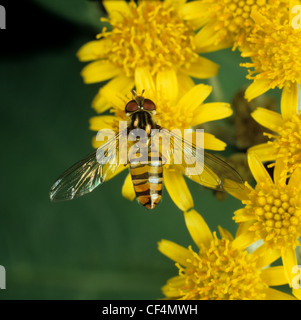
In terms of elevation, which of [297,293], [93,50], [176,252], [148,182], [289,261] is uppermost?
[93,50]

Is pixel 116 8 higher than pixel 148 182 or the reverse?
higher

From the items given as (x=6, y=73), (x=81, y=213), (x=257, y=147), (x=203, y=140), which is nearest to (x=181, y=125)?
(x=203, y=140)

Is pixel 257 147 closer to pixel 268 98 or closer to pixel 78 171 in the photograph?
pixel 268 98

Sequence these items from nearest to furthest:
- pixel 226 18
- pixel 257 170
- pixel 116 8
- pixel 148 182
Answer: pixel 148 182 → pixel 257 170 → pixel 226 18 → pixel 116 8

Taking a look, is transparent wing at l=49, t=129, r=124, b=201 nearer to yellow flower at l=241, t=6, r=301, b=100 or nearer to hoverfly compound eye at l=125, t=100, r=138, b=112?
hoverfly compound eye at l=125, t=100, r=138, b=112

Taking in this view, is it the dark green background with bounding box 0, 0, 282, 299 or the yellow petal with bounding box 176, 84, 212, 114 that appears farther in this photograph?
the dark green background with bounding box 0, 0, 282, 299

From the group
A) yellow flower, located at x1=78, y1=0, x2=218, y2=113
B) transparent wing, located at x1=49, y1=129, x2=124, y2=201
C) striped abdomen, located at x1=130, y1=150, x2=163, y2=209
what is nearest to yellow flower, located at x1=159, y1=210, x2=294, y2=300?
striped abdomen, located at x1=130, y1=150, x2=163, y2=209

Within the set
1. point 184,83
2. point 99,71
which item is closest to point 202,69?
point 184,83

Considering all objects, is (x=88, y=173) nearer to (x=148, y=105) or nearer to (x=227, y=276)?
(x=148, y=105)

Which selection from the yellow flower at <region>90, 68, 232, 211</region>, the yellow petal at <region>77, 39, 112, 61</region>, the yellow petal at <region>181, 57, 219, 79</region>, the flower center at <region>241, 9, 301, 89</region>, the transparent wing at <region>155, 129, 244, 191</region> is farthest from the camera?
the yellow petal at <region>77, 39, 112, 61</region>
